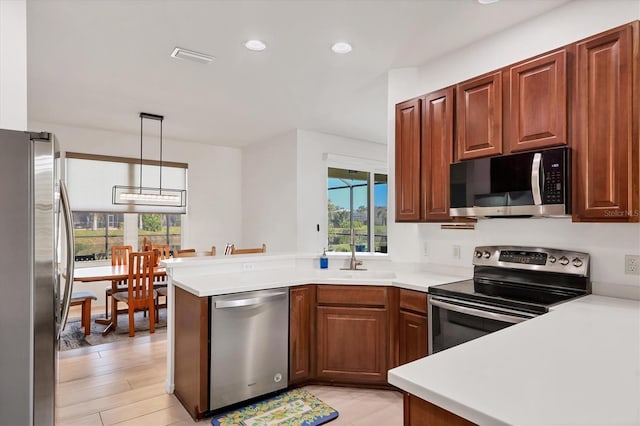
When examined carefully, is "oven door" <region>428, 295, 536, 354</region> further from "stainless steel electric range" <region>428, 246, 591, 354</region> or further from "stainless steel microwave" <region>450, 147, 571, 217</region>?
"stainless steel microwave" <region>450, 147, 571, 217</region>

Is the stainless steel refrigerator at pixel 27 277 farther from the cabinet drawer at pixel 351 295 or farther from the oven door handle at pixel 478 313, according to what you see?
the oven door handle at pixel 478 313

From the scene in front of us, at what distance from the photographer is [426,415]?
1.01m

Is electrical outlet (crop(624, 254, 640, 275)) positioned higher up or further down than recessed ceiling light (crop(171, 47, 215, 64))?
further down

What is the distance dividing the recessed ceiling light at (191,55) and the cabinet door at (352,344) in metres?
2.27

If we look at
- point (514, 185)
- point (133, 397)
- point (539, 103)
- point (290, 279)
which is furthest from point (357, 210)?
point (133, 397)

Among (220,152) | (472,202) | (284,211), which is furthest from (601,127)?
(220,152)

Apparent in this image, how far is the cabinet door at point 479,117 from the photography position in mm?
2473

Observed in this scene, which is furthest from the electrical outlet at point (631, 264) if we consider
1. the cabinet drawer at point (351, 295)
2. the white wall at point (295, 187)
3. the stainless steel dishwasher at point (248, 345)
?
the white wall at point (295, 187)

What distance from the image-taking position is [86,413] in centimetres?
259

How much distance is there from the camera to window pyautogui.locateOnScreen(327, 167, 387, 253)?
20.0 ft

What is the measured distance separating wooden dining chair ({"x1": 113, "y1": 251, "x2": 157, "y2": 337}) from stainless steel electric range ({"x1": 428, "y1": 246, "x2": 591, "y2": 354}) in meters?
3.31

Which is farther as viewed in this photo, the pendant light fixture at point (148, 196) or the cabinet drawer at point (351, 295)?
the pendant light fixture at point (148, 196)

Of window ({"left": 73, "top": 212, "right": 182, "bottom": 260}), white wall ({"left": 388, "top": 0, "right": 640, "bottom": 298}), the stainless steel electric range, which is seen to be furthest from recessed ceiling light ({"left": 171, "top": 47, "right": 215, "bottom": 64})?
window ({"left": 73, "top": 212, "right": 182, "bottom": 260})

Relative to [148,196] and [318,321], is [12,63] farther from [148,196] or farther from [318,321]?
[148,196]
